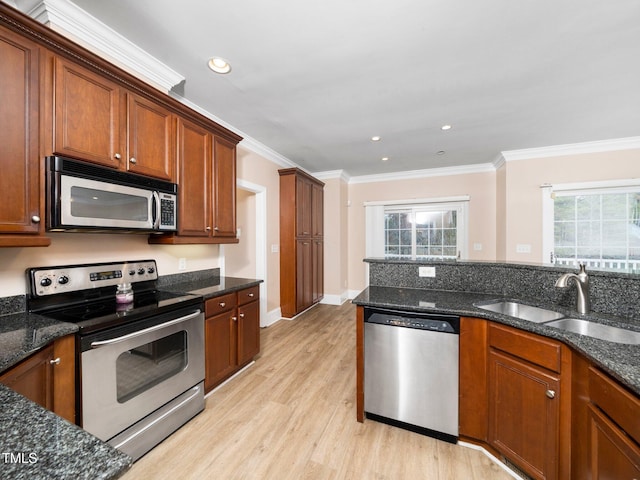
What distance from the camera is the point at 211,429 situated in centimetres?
185

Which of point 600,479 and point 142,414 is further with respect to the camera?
point 142,414

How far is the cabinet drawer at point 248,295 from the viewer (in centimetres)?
246

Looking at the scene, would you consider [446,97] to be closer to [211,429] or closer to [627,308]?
[627,308]

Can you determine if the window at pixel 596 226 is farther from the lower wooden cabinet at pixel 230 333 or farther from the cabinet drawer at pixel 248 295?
the lower wooden cabinet at pixel 230 333

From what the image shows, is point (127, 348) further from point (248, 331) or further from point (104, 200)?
point (248, 331)

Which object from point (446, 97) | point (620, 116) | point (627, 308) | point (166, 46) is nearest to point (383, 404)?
point (627, 308)

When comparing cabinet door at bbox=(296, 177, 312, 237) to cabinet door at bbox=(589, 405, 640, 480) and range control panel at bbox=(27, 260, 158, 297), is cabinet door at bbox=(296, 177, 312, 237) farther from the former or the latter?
cabinet door at bbox=(589, 405, 640, 480)

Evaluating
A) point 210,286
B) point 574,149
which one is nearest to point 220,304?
point 210,286

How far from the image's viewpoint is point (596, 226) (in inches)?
148

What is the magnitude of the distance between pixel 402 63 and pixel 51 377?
284 centimetres

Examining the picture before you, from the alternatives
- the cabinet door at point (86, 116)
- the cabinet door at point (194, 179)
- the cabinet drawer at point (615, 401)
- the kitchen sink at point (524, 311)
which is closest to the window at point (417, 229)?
the kitchen sink at point (524, 311)

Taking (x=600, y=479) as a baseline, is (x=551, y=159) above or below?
above

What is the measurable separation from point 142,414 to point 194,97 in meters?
2.57

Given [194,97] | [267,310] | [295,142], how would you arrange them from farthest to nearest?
1. [267,310]
2. [295,142]
3. [194,97]
